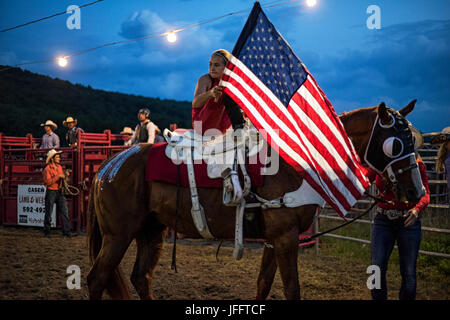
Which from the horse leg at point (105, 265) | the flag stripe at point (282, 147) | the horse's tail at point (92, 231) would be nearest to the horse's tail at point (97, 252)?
the horse's tail at point (92, 231)

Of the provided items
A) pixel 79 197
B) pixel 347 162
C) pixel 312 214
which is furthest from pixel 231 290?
pixel 79 197

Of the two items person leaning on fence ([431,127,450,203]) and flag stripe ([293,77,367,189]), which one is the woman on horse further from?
person leaning on fence ([431,127,450,203])

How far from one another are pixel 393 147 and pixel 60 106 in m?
50.7

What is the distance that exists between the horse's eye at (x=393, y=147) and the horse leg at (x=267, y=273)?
1417 mm

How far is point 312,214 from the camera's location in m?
3.28

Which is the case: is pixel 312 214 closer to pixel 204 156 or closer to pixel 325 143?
pixel 325 143

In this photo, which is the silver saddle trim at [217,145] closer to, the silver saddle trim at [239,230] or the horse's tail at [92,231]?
the silver saddle trim at [239,230]

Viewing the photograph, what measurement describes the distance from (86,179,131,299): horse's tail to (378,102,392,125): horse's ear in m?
2.86

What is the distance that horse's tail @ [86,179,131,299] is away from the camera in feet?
12.0

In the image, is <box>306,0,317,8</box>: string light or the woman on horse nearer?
the woman on horse

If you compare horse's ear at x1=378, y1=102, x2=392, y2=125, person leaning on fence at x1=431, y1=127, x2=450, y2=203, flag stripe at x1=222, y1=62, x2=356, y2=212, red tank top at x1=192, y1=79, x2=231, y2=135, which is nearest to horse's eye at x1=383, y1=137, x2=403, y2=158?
horse's ear at x1=378, y1=102, x2=392, y2=125

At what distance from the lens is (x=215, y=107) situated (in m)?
3.53

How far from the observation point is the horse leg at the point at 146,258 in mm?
3936

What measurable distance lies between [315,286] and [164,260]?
3016 mm
